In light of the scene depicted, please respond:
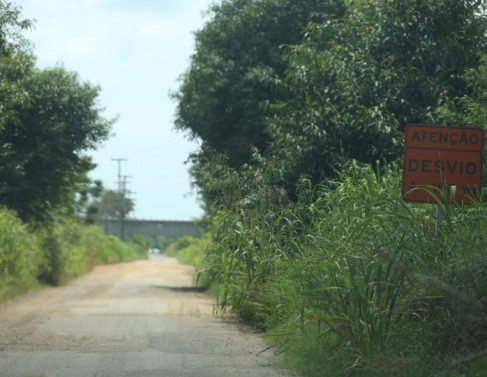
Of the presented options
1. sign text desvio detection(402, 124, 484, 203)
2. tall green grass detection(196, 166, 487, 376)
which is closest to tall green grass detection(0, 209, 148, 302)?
tall green grass detection(196, 166, 487, 376)

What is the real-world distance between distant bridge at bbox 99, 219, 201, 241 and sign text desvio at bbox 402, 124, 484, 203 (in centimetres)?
7440

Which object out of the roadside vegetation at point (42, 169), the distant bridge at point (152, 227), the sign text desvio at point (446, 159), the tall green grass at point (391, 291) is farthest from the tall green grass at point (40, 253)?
the distant bridge at point (152, 227)

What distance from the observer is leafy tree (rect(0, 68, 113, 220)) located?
22.4 metres

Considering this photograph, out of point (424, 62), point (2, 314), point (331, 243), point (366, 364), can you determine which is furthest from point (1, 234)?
point (366, 364)

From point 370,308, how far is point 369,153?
8.04 m

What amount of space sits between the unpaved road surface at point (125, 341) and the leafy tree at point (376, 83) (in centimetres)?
407

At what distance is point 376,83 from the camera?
48.2 ft

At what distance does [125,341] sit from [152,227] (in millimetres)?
75021

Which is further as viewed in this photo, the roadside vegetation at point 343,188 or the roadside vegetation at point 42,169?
the roadside vegetation at point 42,169

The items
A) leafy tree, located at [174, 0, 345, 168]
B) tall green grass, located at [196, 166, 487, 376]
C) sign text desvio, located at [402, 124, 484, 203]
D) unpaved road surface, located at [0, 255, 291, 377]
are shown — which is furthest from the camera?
leafy tree, located at [174, 0, 345, 168]

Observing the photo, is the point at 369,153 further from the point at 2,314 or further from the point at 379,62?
the point at 2,314

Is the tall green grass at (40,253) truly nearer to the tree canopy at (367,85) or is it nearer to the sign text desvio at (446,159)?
the tree canopy at (367,85)

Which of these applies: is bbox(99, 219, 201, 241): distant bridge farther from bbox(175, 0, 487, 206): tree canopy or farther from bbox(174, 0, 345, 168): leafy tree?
bbox(175, 0, 487, 206): tree canopy

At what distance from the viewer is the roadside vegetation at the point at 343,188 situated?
7.09 meters
